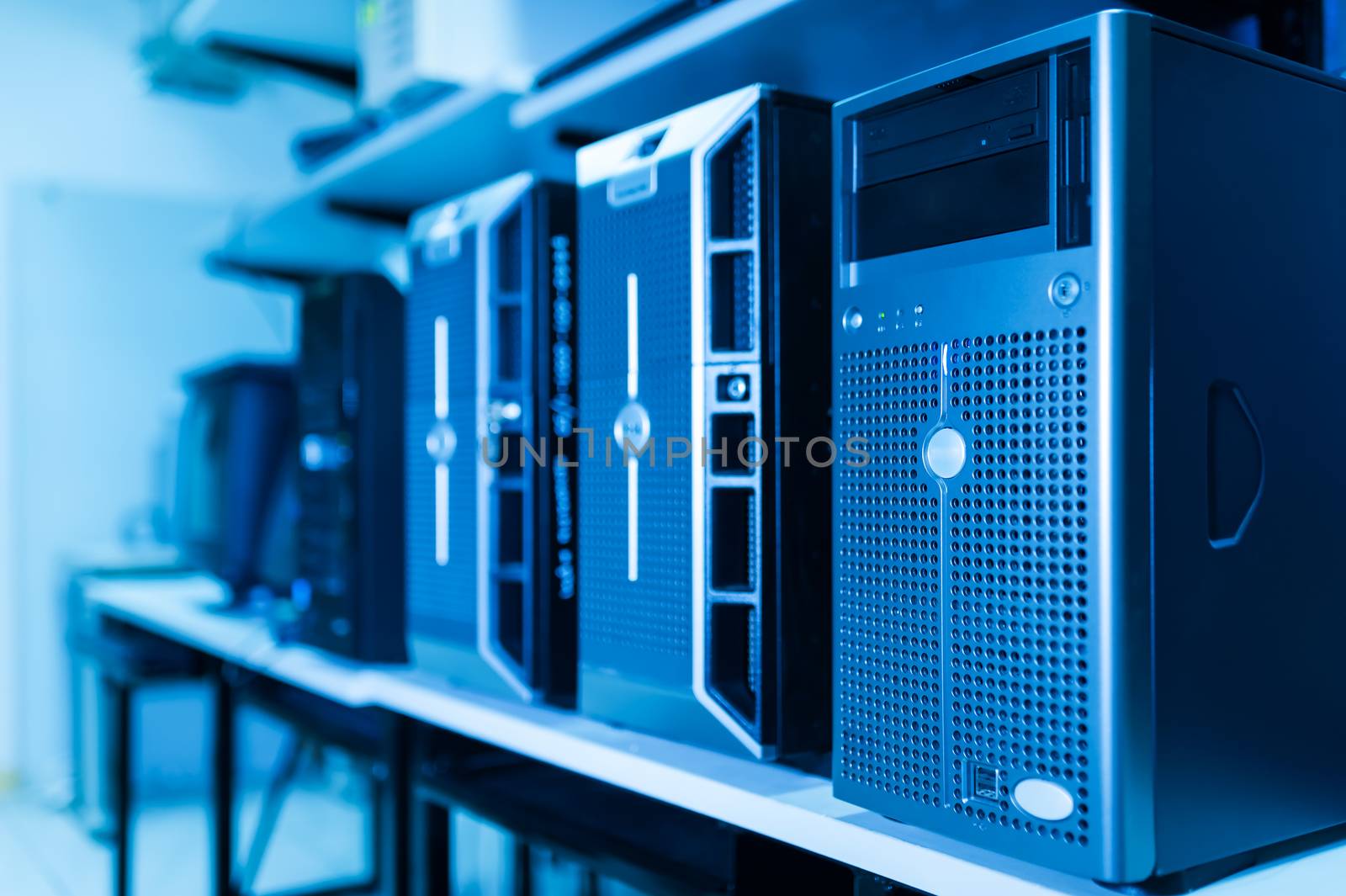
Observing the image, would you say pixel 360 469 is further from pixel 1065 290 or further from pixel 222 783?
pixel 1065 290

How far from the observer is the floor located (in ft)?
8.25

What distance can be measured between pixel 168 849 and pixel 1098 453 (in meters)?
2.83

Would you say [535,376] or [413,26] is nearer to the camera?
[535,376]

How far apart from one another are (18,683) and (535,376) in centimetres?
274

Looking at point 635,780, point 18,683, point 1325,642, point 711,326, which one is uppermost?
point 711,326

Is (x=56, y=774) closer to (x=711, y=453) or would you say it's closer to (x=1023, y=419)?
(x=711, y=453)

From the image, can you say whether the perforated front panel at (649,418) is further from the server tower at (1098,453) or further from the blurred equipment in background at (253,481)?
the blurred equipment in background at (253,481)

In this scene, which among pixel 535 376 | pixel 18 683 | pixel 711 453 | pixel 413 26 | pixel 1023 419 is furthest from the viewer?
pixel 18 683

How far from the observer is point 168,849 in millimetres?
2775

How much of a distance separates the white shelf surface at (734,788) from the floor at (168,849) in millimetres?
1273

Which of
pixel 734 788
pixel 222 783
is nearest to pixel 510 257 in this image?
pixel 734 788

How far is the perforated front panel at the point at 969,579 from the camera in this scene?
23.7 inches

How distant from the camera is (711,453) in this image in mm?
899

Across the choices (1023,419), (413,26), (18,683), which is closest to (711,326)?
(1023,419)
